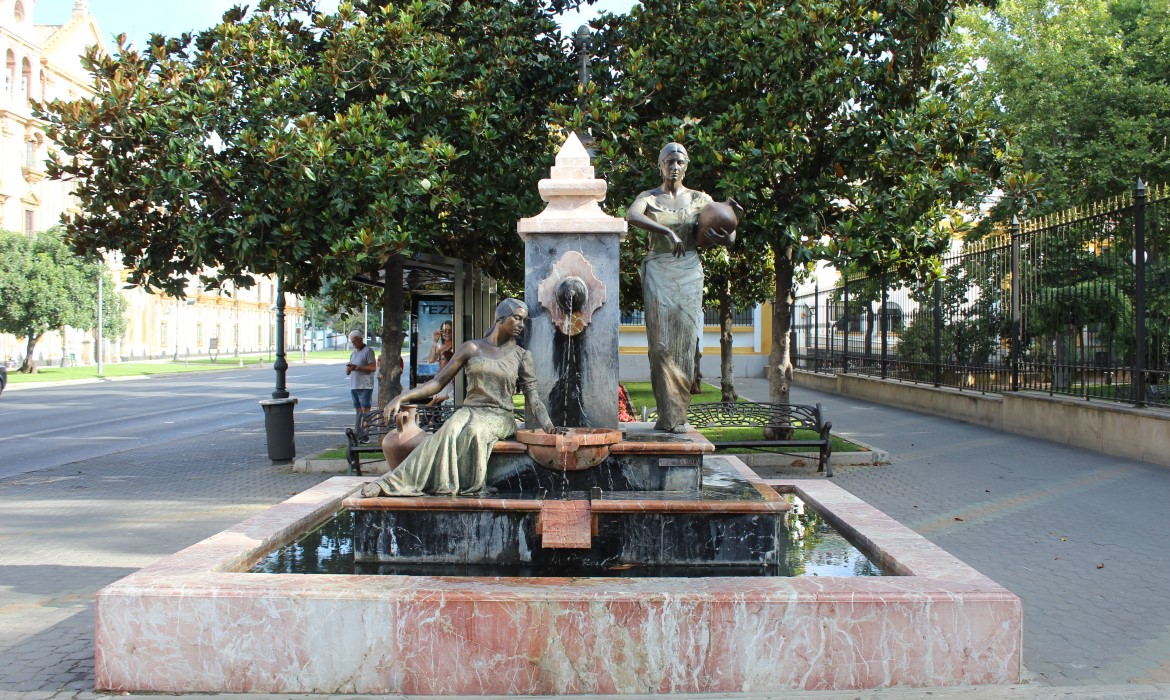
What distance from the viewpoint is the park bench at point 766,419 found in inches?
428

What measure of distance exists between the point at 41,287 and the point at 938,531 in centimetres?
3947

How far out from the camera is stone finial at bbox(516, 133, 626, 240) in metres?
6.05

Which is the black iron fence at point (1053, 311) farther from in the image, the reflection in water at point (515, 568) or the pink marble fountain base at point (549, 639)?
the pink marble fountain base at point (549, 639)

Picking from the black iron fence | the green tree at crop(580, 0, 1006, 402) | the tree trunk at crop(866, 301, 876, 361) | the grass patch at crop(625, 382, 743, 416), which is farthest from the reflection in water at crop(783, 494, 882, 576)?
the tree trunk at crop(866, 301, 876, 361)

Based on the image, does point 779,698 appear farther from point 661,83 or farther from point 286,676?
point 661,83

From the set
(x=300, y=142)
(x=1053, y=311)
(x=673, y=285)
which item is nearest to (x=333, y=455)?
(x=300, y=142)

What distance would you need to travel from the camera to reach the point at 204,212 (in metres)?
11.0

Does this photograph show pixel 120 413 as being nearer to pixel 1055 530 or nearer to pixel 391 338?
pixel 391 338

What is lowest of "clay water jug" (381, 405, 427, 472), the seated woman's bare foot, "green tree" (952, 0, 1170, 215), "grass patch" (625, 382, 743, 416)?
"grass patch" (625, 382, 743, 416)

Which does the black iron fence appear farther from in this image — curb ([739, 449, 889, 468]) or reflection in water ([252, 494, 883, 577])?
reflection in water ([252, 494, 883, 577])

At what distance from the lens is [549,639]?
389cm

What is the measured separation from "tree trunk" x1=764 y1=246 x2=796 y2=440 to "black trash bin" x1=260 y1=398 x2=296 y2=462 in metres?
7.08

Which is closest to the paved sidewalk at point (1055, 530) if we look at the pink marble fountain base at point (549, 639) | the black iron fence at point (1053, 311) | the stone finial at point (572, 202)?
the pink marble fountain base at point (549, 639)

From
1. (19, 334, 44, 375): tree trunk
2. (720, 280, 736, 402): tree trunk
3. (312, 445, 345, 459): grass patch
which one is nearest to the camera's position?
(312, 445, 345, 459): grass patch
